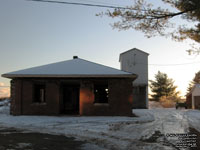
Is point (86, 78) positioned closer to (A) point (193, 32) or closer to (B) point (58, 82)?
(B) point (58, 82)

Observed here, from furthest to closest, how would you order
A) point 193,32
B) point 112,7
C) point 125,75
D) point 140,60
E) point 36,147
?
point 140,60
point 125,75
point 193,32
point 112,7
point 36,147

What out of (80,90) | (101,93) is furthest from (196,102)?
(80,90)

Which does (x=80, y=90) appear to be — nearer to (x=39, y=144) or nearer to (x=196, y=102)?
(x=39, y=144)

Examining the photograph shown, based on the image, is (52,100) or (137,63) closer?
(52,100)

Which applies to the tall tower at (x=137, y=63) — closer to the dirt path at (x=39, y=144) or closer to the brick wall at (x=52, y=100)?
the brick wall at (x=52, y=100)

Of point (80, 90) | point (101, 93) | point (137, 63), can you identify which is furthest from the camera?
point (137, 63)

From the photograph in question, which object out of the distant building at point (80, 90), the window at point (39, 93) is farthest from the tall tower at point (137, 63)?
the window at point (39, 93)

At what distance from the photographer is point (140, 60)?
35500 millimetres

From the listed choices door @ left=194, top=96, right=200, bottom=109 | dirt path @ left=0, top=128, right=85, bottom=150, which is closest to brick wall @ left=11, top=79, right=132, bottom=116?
dirt path @ left=0, top=128, right=85, bottom=150

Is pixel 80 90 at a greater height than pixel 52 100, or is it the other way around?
pixel 80 90

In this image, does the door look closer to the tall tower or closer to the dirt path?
the tall tower

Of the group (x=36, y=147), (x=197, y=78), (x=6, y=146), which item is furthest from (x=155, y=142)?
(x=197, y=78)

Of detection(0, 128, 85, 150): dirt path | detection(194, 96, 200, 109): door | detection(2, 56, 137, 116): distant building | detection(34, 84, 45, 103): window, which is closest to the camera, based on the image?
detection(0, 128, 85, 150): dirt path

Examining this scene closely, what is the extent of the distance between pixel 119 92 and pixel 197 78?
5434cm
